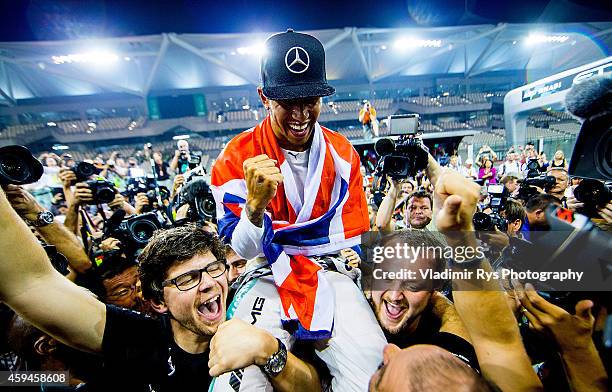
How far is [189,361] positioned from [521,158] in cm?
1271

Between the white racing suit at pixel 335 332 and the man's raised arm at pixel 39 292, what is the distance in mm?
669

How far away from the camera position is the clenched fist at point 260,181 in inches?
51.0

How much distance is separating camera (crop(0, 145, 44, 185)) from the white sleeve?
48.8 inches

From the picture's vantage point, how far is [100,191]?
2836 mm

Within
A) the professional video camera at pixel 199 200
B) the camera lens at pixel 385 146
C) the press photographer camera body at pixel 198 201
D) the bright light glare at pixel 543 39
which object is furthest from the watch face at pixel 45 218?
the bright light glare at pixel 543 39

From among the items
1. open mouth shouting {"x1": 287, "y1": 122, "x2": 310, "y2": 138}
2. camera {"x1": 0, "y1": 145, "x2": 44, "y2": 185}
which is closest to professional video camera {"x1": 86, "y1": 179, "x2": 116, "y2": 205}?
camera {"x1": 0, "y1": 145, "x2": 44, "y2": 185}

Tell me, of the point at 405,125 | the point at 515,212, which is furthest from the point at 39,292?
the point at 515,212

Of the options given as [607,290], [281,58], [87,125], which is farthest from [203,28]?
[87,125]

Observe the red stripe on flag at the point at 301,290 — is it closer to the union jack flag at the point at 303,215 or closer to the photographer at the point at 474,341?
the union jack flag at the point at 303,215

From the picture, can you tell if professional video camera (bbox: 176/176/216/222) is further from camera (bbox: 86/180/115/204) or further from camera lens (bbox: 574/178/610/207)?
camera lens (bbox: 574/178/610/207)

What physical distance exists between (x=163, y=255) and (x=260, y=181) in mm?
925

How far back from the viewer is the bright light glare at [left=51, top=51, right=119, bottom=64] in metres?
19.0

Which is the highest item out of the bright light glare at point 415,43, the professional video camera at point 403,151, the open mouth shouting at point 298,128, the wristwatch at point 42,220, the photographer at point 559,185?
the bright light glare at point 415,43

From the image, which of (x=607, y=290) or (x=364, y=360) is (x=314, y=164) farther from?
(x=607, y=290)
